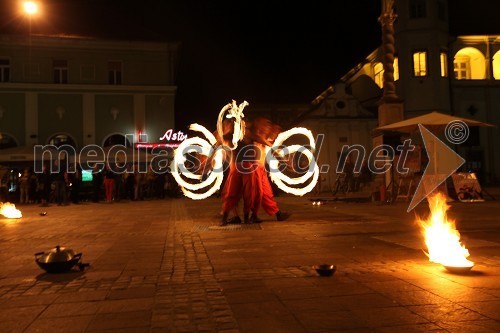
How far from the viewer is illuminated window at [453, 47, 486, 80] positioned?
4006 cm

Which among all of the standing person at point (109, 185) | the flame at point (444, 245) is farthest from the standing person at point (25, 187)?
the flame at point (444, 245)

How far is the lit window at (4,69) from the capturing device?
34.6m

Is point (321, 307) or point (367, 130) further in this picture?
point (367, 130)

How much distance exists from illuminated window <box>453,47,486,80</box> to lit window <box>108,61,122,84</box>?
25.5m

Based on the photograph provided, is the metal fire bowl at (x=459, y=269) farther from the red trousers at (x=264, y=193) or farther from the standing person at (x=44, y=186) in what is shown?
the standing person at (x=44, y=186)

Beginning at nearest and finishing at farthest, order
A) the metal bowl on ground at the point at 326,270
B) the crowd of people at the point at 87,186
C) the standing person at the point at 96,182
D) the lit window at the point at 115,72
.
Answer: the metal bowl on ground at the point at 326,270
the crowd of people at the point at 87,186
the standing person at the point at 96,182
the lit window at the point at 115,72

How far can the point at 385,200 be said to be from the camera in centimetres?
1877

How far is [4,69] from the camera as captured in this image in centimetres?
3466

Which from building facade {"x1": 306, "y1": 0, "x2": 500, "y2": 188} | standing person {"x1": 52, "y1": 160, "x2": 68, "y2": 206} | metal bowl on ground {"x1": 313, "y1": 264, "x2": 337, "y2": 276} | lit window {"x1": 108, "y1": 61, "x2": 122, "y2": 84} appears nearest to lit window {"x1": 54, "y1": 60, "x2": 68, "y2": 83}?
lit window {"x1": 108, "y1": 61, "x2": 122, "y2": 84}

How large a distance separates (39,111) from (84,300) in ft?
107

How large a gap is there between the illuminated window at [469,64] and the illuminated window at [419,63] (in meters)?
3.64

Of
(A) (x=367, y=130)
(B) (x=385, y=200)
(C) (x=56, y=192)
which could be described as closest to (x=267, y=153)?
(B) (x=385, y=200)

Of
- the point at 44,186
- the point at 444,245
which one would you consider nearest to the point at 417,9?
the point at 44,186

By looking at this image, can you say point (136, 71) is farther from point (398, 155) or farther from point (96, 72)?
point (398, 155)
